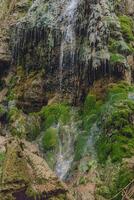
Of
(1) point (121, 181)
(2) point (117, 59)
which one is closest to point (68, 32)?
(2) point (117, 59)

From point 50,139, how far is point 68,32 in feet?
22.9

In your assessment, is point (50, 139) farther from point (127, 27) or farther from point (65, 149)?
point (127, 27)

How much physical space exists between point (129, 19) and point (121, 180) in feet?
43.9

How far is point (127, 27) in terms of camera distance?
2634 cm

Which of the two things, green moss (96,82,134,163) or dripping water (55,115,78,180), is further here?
dripping water (55,115,78,180)

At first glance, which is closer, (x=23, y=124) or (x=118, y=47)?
(x=23, y=124)

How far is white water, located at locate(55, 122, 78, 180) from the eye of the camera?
20.1m

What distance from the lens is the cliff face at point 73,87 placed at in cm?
1866

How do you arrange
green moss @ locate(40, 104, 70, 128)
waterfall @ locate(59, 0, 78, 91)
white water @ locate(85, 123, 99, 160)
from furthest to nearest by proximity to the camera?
waterfall @ locate(59, 0, 78, 91) < green moss @ locate(40, 104, 70, 128) < white water @ locate(85, 123, 99, 160)

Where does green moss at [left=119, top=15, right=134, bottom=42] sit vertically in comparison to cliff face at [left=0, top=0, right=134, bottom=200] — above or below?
above

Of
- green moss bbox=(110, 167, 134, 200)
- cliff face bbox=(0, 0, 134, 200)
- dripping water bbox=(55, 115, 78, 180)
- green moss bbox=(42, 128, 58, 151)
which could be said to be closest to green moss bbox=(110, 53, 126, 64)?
cliff face bbox=(0, 0, 134, 200)

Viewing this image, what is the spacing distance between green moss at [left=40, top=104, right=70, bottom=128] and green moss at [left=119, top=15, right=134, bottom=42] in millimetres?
4898

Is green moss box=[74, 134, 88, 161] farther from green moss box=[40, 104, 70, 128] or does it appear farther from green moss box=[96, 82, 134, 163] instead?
green moss box=[40, 104, 70, 128]

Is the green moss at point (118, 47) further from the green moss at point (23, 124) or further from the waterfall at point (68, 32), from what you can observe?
the green moss at point (23, 124)
